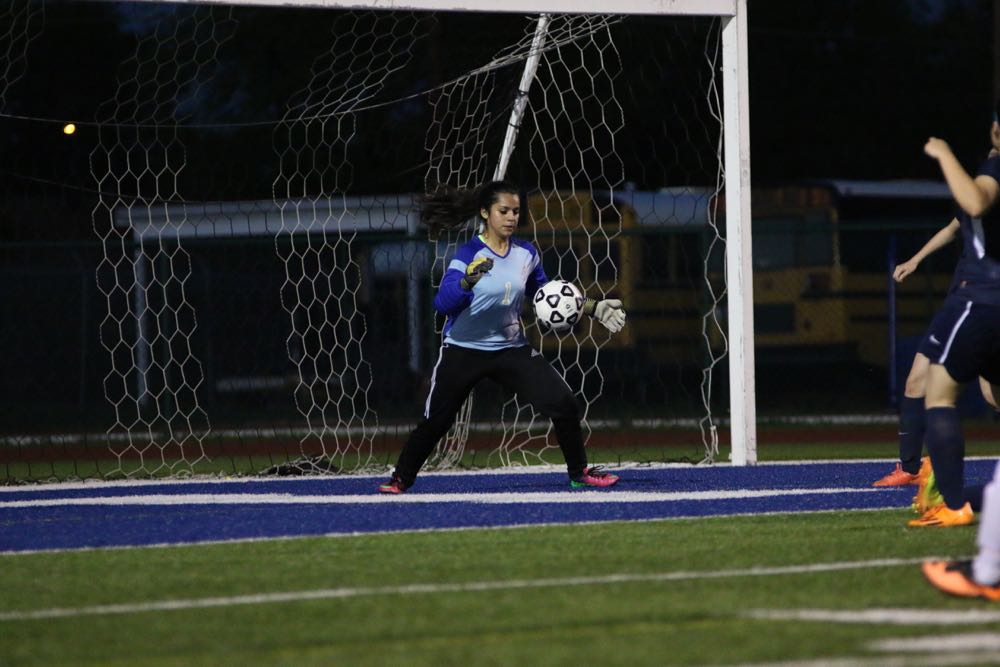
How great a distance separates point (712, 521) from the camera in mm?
8320

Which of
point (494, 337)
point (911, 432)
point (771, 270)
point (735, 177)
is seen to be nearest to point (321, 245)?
point (771, 270)

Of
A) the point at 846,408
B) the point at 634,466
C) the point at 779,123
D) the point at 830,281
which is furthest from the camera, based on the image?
the point at 779,123

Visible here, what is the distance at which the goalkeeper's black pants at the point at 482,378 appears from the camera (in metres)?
10.3

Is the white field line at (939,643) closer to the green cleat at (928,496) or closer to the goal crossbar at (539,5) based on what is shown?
the green cleat at (928,496)

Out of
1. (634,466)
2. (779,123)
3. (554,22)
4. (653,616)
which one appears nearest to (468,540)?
(653,616)

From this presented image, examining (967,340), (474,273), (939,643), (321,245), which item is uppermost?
(321,245)

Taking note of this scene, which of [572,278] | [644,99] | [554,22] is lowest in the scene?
[572,278]

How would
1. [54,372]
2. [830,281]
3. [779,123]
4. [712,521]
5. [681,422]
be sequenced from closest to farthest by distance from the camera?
[712,521]
[681,422]
[54,372]
[830,281]
[779,123]

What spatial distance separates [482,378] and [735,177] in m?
3.28

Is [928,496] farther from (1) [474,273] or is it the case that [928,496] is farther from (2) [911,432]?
(1) [474,273]

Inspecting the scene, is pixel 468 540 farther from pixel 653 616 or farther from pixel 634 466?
pixel 634 466

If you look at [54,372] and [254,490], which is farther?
[54,372]

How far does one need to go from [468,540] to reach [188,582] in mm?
1545

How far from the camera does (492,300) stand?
33.7 ft
